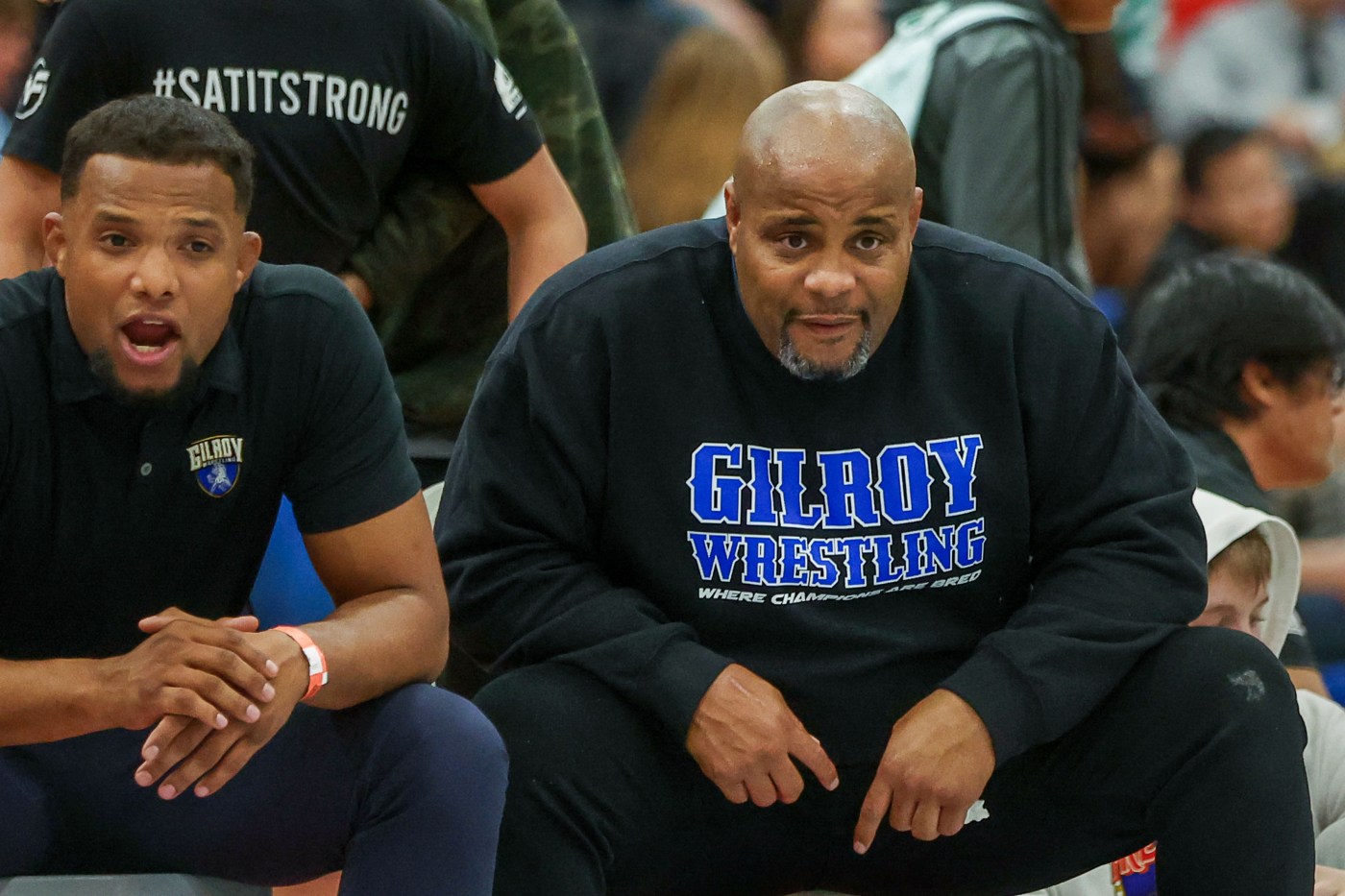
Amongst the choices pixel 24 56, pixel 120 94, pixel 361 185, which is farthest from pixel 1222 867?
pixel 24 56

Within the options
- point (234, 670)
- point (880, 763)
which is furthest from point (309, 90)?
point (880, 763)

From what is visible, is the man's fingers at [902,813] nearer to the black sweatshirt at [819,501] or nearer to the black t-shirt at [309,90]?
the black sweatshirt at [819,501]

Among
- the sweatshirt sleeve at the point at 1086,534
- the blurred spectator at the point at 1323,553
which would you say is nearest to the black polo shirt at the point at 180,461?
the sweatshirt sleeve at the point at 1086,534

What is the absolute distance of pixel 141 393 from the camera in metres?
2.67

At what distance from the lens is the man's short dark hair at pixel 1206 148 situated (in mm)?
6543

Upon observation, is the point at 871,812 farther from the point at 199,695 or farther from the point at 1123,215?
the point at 1123,215

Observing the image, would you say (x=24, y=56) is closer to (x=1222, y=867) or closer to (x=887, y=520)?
(x=887, y=520)

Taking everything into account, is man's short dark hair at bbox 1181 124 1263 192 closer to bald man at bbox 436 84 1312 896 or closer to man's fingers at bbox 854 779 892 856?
bald man at bbox 436 84 1312 896

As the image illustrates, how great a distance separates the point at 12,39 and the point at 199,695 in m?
2.67

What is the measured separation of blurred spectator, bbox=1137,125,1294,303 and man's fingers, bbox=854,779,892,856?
155 inches

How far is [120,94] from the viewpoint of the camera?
326 centimetres

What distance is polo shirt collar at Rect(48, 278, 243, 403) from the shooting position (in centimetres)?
266

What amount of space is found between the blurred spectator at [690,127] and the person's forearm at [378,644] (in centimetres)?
207

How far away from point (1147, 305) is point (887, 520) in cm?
153
